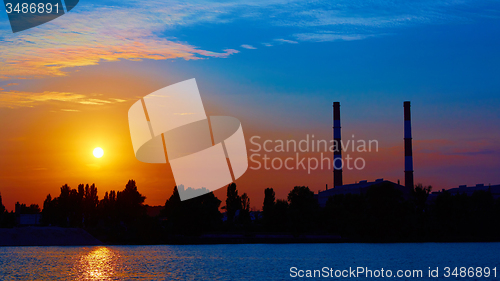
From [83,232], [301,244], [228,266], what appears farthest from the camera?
[83,232]

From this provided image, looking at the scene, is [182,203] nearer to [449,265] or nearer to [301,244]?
[301,244]

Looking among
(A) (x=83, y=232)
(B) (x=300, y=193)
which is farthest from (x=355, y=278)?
(A) (x=83, y=232)

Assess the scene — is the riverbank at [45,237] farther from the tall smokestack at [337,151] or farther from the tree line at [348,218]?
the tall smokestack at [337,151]

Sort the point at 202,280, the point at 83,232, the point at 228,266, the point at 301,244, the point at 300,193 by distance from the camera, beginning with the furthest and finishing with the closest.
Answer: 1. the point at 83,232
2. the point at 300,193
3. the point at 301,244
4. the point at 228,266
5. the point at 202,280

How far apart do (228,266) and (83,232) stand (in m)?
68.0

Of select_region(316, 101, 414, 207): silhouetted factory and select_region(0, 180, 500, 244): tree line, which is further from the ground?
select_region(316, 101, 414, 207): silhouetted factory

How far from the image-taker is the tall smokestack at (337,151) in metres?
115

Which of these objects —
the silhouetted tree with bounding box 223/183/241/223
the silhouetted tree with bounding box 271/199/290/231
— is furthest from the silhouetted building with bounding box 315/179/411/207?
the silhouetted tree with bounding box 223/183/241/223

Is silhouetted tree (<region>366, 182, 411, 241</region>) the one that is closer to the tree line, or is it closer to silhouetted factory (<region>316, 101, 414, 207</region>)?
the tree line

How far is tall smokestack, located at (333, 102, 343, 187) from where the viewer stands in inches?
4515

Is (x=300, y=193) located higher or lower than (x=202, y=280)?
higher

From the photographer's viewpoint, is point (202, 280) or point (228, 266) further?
point (228, 266)

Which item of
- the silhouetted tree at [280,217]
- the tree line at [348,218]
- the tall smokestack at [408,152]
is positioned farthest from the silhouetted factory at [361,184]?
the silhouetted tree at [280,217]

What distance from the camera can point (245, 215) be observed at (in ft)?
357
